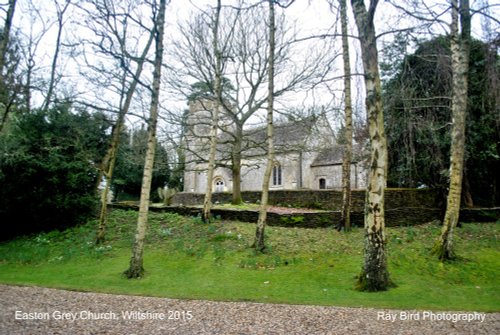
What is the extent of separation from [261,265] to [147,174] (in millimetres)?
4006

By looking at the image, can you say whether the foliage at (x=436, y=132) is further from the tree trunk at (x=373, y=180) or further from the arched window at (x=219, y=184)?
the arched window at (x=219, y=184)

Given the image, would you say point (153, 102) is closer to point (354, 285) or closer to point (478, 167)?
point (354, 285)

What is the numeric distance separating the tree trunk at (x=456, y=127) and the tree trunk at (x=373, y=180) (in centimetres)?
301

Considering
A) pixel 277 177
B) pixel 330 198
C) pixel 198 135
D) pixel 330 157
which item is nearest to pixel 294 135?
pixel 330 198

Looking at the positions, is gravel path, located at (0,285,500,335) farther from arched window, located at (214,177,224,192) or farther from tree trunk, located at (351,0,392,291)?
arched window, located at (214,177,224,192)

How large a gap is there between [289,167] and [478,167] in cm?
1522

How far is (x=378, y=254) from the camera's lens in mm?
6914

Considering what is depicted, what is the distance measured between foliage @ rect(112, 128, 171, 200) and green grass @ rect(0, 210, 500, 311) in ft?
15.3

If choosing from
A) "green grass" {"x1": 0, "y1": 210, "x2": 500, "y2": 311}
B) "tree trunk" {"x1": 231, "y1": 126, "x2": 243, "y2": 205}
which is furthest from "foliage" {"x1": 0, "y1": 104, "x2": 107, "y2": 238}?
"tree trunk" {"x1": 231, "y1": 126, "x2": 243, "y2": 205}

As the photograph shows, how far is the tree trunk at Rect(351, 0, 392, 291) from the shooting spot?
692cm

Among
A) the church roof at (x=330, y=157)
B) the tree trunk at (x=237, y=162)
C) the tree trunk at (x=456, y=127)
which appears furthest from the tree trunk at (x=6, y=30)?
the church roof at (x=330, y=157)

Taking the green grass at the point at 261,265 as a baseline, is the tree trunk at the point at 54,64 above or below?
above

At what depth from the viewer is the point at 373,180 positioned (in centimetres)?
700

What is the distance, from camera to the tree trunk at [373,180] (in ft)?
22.7
